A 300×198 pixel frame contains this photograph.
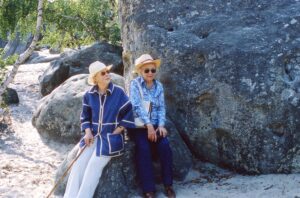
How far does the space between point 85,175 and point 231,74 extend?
228 cm

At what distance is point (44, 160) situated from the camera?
726cm

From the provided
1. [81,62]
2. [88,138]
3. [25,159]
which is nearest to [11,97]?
[81,62]

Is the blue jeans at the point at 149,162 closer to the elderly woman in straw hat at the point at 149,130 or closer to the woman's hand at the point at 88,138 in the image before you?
the elderly woman in straw hat at the point at 149,130

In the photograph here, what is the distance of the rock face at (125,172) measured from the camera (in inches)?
202

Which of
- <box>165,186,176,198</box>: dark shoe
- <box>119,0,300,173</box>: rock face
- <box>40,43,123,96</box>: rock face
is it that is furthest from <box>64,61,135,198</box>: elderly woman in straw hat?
<box>40,43,123,96</box>: rock face

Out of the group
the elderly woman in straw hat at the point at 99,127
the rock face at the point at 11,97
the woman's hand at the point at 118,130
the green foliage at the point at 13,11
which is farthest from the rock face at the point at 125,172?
the green foliage at the point at 13,11

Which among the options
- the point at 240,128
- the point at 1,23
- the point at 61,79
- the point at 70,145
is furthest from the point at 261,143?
the point at 1,23

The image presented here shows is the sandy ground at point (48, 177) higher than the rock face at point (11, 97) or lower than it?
lower

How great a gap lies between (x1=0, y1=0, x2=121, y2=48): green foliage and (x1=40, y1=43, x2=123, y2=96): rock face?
1.10 metres

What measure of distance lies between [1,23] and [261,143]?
823 centimetres

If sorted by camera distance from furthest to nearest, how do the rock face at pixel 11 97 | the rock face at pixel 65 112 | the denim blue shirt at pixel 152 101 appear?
1. the rock face at pixel 11 97
2. the rock face at pixel 65 112
3. the denim blue shirt at pixel 152 101

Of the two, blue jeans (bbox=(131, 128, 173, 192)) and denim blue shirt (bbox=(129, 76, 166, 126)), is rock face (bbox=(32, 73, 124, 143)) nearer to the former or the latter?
denim blue shirt (bbox=(129, 76, 166, 126))

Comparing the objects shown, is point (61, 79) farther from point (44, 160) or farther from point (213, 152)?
point (213, 152)

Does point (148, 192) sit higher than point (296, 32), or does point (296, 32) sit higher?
point (296, 32)
